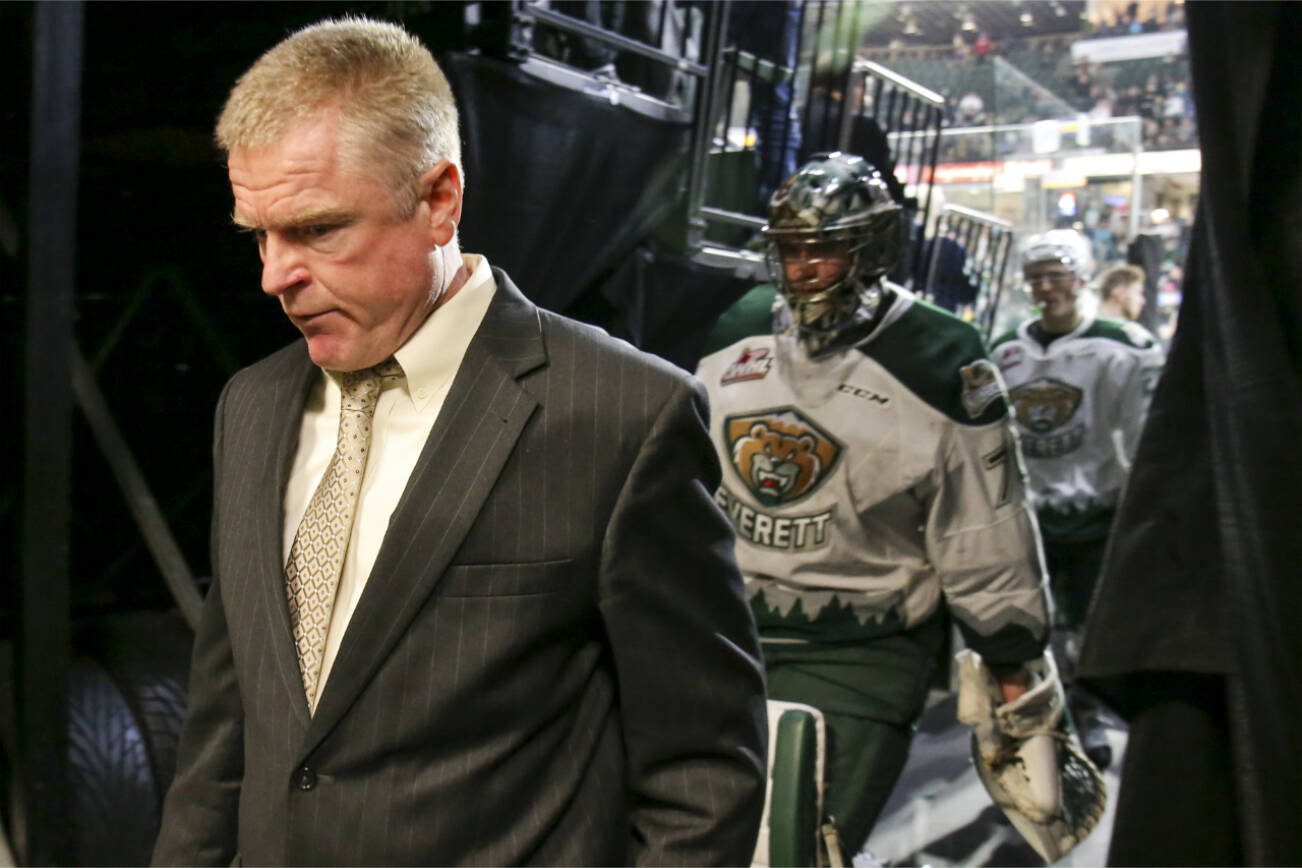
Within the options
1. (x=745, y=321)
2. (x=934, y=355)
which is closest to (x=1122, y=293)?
(x=745, y=321)

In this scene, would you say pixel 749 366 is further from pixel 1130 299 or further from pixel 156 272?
pixel 1130 299

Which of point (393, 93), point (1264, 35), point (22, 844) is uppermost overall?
point (1264, 35)

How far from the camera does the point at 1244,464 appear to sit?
1.41 m

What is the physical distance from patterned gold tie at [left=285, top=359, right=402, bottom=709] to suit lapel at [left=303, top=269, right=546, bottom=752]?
0.29 ft

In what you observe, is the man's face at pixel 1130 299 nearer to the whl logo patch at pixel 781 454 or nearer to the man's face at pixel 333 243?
the whl logo patch at pixel 781 454

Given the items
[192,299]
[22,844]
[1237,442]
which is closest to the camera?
[1237,442]

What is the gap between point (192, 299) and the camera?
189 inches

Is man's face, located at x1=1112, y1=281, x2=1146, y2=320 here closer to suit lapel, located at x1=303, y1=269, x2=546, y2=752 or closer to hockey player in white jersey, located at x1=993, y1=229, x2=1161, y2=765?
hockey player in white jersey, located at x1=993, y1=229, x2=1161, y2=765

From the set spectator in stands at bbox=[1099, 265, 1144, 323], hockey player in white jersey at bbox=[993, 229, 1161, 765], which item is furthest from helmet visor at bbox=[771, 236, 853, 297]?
spectator in stands at bbox=[1099, 265, 1144, 323]

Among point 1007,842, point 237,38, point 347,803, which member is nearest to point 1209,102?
point 347,803

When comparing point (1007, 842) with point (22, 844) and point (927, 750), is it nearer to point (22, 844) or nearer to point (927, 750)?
point (927, 750)

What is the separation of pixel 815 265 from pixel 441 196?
221 centimetres

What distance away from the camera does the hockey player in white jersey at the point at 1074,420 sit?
21.4 ft

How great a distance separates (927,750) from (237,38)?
395 centimetres
